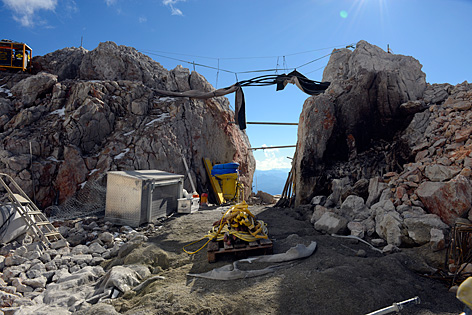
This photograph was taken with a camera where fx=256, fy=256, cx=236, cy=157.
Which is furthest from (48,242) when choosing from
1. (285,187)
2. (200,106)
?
(200,106)

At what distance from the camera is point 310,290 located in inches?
135

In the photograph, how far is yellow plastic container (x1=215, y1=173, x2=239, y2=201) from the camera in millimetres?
15586

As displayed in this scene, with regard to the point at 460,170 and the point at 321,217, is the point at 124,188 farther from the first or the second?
the point at 460,170

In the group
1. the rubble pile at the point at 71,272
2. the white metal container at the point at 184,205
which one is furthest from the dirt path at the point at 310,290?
the white metal container at the point at 184,205

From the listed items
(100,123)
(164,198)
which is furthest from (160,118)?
(164,198)

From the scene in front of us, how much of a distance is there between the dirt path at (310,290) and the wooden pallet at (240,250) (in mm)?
184

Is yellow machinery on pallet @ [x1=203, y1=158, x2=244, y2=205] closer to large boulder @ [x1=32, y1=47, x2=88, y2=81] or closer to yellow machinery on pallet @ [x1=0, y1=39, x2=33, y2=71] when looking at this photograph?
large boulder @ [x1=32, y1=47, x2=88, y2=81]

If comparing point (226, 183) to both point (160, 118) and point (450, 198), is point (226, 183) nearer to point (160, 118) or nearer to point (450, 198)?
point (160, 118)

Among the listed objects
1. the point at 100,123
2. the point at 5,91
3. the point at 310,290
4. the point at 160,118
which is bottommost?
the point at 310,290

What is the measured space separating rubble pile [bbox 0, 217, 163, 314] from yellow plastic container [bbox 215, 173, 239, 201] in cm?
847

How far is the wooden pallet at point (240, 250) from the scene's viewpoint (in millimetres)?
4781

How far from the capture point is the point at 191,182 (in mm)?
14977

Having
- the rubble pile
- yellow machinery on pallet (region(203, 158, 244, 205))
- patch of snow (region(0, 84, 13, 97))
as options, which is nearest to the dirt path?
the rubble pile

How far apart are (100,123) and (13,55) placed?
9316mm
